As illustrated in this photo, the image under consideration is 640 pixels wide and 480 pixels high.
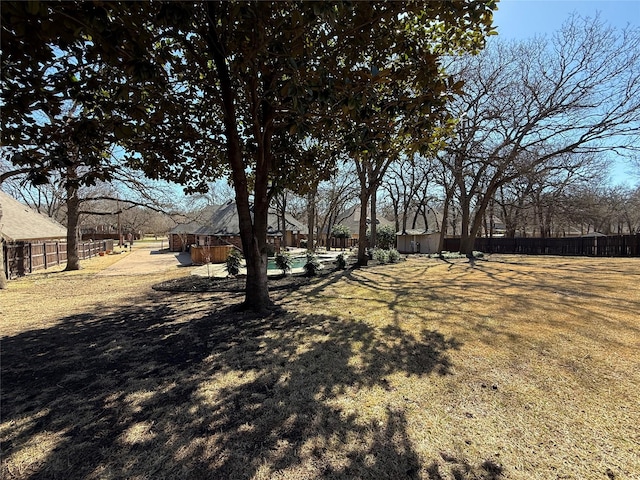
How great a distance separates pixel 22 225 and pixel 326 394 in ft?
72.2

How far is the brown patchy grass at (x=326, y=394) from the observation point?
2127 mm

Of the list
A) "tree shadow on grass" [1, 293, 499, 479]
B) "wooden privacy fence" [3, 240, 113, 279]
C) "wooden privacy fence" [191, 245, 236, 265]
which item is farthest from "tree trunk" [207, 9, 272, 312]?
"wooden privacy fence" [191, 245, 236, 265]

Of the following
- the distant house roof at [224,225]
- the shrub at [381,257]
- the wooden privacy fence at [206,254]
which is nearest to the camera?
the shrub at [381,257]

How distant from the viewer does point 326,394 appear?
3.03 metres

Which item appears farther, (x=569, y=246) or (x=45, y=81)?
(x=569, y=246)

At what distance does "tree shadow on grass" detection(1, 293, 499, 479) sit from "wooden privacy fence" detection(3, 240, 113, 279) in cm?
1132

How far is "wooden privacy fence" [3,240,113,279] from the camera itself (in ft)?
42.4

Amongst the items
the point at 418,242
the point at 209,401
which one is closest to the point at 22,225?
the point at 209,401

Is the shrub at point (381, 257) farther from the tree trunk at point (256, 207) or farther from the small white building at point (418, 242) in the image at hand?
the small white building at point (418, 242)

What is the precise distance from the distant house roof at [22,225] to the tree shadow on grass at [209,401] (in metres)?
14.8

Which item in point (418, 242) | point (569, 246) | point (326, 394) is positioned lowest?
point (326, 394)

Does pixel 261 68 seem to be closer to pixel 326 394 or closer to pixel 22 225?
pixel 326 394

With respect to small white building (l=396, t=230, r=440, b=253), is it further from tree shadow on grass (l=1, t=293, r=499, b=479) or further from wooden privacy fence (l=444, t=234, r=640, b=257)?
tree shadow on grass (l=1, t=293, r=499, b=479)

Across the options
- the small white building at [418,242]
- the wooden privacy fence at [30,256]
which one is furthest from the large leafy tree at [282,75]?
the small white building at [418,242]
